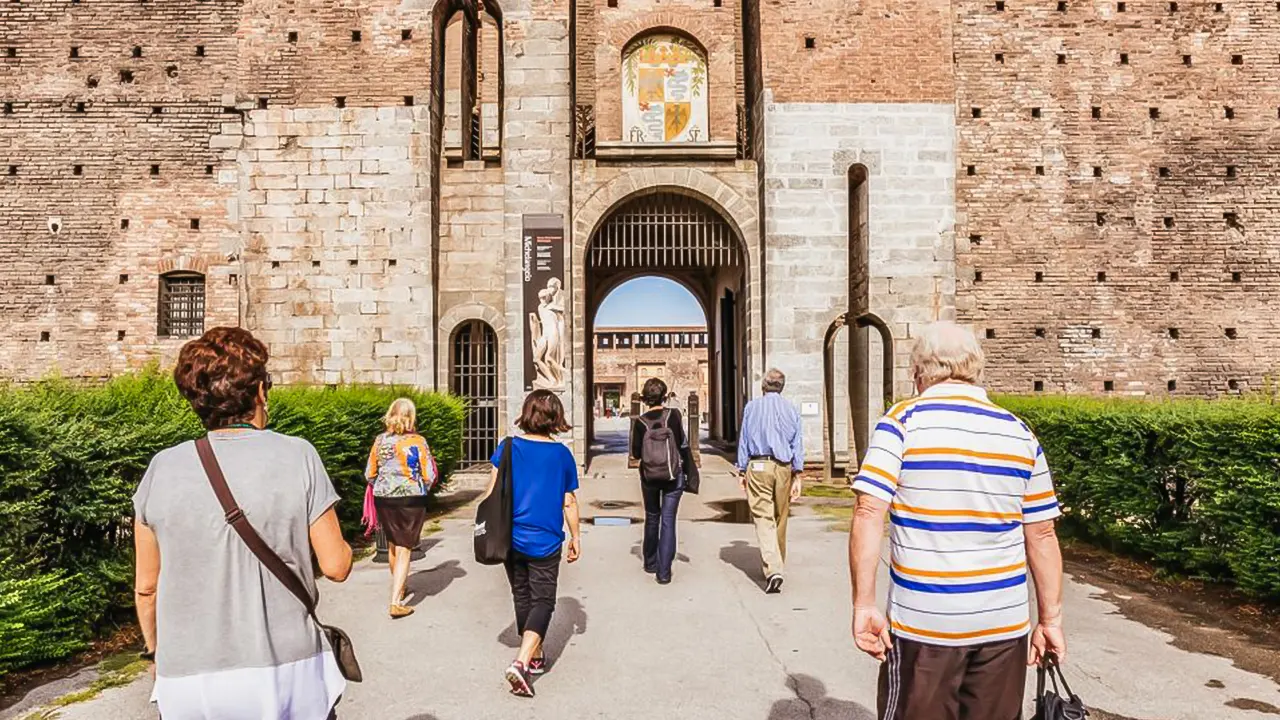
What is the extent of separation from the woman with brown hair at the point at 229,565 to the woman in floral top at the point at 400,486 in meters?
3.49

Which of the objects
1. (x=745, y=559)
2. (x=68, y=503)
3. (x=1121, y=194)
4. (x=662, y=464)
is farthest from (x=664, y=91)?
(x=68, y=503)

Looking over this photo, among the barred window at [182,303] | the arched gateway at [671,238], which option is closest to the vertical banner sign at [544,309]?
the arched gateway at [671,238]

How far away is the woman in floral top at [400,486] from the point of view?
5602mm

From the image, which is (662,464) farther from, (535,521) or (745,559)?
(535,521)

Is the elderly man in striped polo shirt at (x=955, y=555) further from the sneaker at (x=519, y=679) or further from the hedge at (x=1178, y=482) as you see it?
the hedge at (x=1178, y=482)

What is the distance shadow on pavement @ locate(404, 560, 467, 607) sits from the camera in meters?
6.14

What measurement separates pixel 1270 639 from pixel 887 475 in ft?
14.8

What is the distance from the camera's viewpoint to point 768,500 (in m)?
6.10

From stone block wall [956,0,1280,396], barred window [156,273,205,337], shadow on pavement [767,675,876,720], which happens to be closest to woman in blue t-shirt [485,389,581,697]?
shadow on pavement [767,675,876,720]

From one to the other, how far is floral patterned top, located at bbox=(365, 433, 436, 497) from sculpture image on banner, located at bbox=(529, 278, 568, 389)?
7.30 metres

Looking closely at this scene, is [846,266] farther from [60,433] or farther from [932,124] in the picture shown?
[60,433]

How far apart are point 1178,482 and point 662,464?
4.25m

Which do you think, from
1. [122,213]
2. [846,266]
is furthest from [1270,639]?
[122,213]

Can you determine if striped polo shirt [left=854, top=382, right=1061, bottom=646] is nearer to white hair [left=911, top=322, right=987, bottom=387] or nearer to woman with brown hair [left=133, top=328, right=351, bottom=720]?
white hair [left=911, top=322, right=987, bottom=387]
